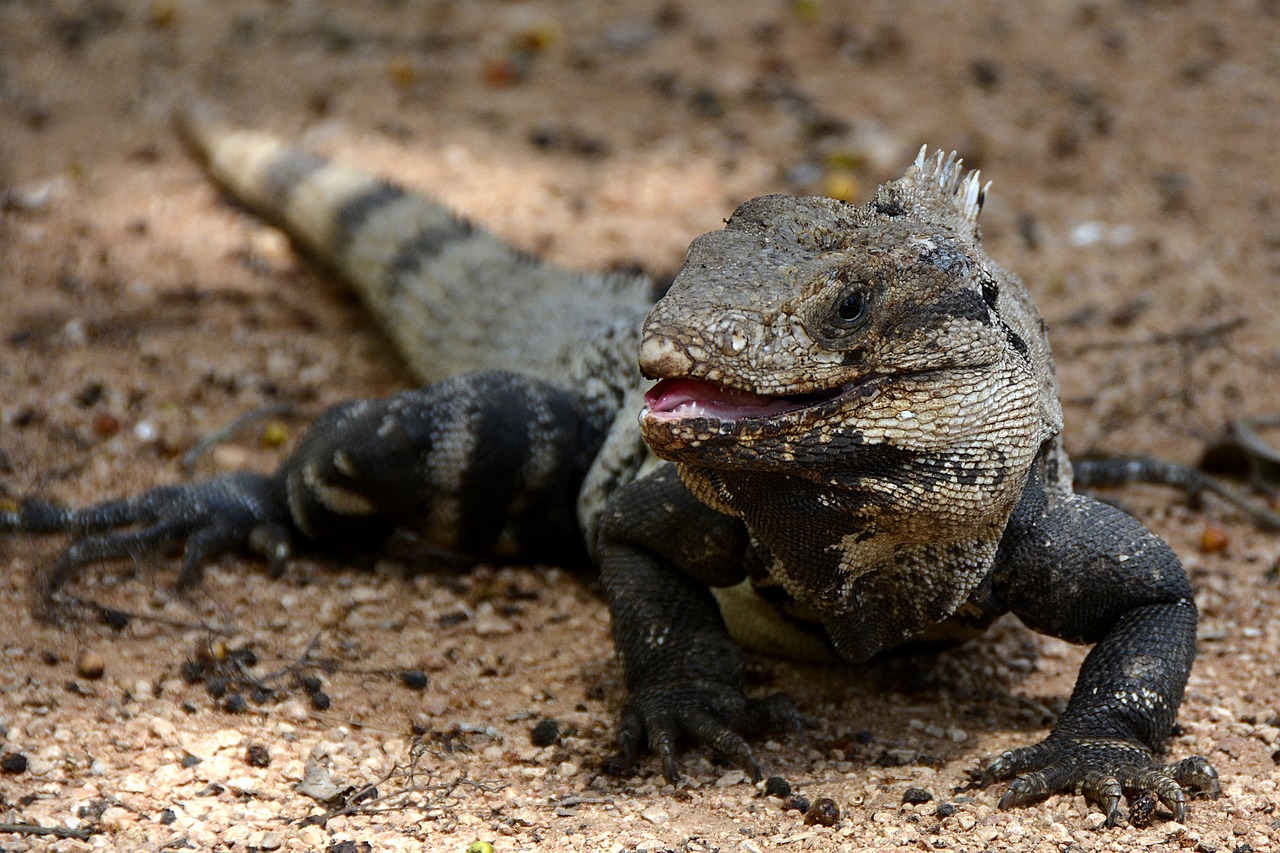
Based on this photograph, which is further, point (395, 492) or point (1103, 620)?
point (395, 492)

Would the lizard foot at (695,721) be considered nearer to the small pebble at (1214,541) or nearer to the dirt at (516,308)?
the dirt at (516,308)

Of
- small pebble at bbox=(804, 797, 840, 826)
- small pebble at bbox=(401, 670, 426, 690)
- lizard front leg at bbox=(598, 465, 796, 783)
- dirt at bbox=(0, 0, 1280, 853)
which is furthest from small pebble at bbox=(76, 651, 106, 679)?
small pebble at bbox=(804, 797, 840, 826)

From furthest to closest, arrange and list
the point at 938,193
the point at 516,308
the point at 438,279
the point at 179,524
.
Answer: the point at 438,279 < the point at 516,308 < the point at 179,524 < the point at 938,193

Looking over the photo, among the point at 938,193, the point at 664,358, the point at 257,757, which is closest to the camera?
the point at 664,358

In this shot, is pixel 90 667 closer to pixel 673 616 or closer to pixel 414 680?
pixel 414 680

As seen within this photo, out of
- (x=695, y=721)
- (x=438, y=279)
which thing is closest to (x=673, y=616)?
(x=695, y=721)

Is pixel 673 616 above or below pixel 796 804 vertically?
above

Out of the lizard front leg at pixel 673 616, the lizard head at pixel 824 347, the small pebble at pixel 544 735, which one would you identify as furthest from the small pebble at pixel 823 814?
the lizard head at pixel 824 347
